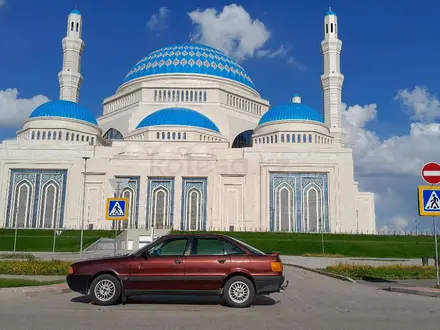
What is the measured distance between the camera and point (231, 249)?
9.07m

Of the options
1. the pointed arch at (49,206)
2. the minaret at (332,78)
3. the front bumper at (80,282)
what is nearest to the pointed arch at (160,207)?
the pointed arch at (49,206)

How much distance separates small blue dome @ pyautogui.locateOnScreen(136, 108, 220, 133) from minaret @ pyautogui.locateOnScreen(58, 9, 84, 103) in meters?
10.8

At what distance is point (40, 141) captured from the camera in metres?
46.2

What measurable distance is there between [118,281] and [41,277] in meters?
5.40

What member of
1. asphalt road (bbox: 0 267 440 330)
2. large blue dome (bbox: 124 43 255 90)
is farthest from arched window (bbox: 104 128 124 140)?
asphalt road (bbox: 0 267 440 330)

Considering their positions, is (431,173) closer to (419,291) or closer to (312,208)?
(419,291)

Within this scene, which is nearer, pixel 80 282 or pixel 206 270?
pixel 206 270

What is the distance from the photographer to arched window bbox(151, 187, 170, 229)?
42812 millimetres

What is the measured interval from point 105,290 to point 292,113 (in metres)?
41.8

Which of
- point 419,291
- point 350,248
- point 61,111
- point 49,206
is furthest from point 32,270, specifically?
point 61,111

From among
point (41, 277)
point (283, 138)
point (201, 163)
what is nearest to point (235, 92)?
point (283, 138)

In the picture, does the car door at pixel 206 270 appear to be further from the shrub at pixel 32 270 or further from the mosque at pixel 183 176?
the mosque at pixel 183 176

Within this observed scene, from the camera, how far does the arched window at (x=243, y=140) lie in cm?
5475

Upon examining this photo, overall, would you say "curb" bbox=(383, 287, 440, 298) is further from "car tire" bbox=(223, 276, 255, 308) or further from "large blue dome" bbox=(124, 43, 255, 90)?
"large blue dome" bbox=(124, 43, 255, 90)
